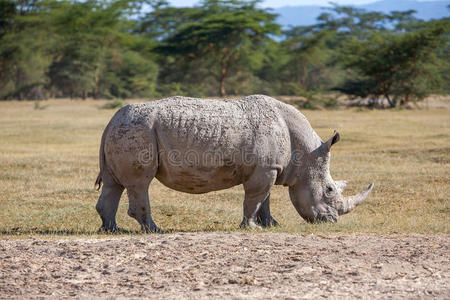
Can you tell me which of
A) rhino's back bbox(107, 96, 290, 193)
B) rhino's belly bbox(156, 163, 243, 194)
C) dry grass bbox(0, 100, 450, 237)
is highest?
rhino's back bbox(107, 96, 290, 193)

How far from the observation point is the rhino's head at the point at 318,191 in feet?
27.9

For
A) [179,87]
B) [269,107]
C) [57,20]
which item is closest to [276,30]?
[179,87]

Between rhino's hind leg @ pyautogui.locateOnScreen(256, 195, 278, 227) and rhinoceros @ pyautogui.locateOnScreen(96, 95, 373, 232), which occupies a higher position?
rhinoceros @ pyautogui.locateOnScreen(96, 95, 373, 232)

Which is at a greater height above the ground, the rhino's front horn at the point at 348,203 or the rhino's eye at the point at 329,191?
the rhino's eye at the point at 329,191

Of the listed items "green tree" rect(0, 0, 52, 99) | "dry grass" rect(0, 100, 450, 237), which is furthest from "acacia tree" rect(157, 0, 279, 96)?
"dry grass" rect(0, 100, 450, 237)

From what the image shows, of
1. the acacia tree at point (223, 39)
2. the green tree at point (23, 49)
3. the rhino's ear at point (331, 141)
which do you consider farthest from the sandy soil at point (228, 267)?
the green tree at point (23, 49)

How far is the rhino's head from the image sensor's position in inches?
335

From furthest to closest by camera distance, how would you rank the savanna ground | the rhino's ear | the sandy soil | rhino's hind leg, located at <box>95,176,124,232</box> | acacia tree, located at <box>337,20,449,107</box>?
acacia tree, located at <box>337,20,449,107</box> → the rhino's ear → rhino's hind leg, located at <box>95,176,124,232</box> → the savanna ground → the sandy soil

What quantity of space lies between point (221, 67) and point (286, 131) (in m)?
39.0

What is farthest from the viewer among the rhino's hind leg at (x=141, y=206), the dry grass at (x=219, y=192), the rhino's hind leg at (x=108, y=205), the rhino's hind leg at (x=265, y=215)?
the dry grass at (x=219, y=192)

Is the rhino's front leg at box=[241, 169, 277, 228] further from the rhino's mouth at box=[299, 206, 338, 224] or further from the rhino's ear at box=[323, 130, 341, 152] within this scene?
the rhino's ear at box=[323, 130, 341, 152]

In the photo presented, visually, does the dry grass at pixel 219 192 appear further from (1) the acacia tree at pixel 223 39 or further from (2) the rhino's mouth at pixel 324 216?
(1) the acacia tree at pixel 223 39

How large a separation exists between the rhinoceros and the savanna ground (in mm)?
485

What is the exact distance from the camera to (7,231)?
27.7 ft
